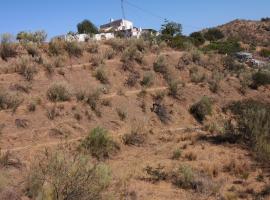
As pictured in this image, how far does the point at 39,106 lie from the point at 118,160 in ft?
14.5

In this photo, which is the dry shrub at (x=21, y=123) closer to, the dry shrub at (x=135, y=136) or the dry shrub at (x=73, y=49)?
the dry shrub at (x=135, y=136)

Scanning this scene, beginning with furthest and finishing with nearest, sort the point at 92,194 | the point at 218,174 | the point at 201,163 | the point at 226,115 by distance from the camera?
1. the point at 226,115
2. the point at 201,163
3. the point at 218,174
4. the point at 92,194

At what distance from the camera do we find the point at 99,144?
1530 centimetres

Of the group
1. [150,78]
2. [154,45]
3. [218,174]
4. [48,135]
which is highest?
[154,45]

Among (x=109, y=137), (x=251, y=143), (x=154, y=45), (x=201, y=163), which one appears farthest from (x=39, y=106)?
(x=154, y=45)

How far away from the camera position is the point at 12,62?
805 inches

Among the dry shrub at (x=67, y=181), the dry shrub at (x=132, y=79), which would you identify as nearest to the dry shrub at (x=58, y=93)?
the dry shrub at (x=132, y=79)

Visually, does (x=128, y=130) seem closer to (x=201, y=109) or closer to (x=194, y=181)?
(x=201, y=109)

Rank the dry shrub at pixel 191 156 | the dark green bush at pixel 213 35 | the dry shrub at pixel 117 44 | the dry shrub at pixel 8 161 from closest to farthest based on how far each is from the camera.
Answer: the dry shrub at pixel 8 161 → the dry shrub at pixel 191 156 → the dry shrub at pixel 117 44 → the dark green bush at pixel 213 35

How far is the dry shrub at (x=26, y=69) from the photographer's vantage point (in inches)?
771

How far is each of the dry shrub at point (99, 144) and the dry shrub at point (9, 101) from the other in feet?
10.9

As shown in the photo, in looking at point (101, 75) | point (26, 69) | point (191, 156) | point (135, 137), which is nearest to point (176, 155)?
point (191, 156)

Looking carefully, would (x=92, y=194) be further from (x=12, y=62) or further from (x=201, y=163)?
(x=12, y=62)

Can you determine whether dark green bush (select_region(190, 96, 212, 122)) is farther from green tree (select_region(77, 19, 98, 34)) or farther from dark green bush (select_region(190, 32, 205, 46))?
green tree (select_region(77, 19, 98, 34))
